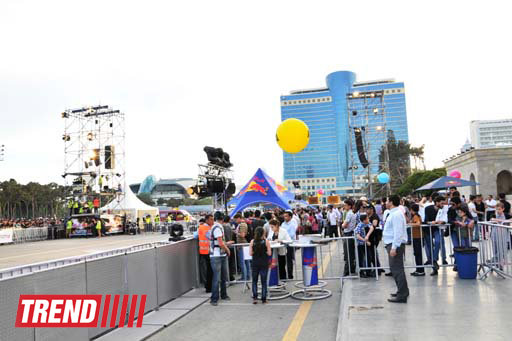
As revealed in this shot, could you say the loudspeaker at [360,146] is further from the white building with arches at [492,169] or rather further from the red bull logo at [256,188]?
the red bull logo at [256,188]

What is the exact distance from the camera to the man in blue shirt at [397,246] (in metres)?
6.69

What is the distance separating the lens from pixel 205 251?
8.70 metres

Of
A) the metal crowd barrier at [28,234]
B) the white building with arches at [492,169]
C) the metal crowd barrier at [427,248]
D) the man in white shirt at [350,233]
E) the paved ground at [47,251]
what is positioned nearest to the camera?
the metal crowd barrier at [427,248]

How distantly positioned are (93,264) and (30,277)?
121 centimetres

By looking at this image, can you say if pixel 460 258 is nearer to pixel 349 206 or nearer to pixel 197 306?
pixel 349 206

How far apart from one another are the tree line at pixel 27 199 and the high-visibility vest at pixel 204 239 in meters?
78.3

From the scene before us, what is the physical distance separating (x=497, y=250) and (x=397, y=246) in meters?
3.29

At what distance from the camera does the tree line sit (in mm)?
83062

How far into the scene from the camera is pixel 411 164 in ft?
257

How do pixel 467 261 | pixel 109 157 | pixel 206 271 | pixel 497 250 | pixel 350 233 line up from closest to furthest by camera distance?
pixel 467 261 < pixel 497 250 < pixel 206 271 < pixel 350 233 < pixel 109 157

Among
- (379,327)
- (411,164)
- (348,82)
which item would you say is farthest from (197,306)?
(348,82)

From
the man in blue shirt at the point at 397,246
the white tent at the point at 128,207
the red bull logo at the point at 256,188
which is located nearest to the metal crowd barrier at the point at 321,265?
the man in blue shirt at the point at 397,246

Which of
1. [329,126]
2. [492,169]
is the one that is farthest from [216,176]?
→ [329,126]

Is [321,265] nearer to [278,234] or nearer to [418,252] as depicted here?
[278,234]
